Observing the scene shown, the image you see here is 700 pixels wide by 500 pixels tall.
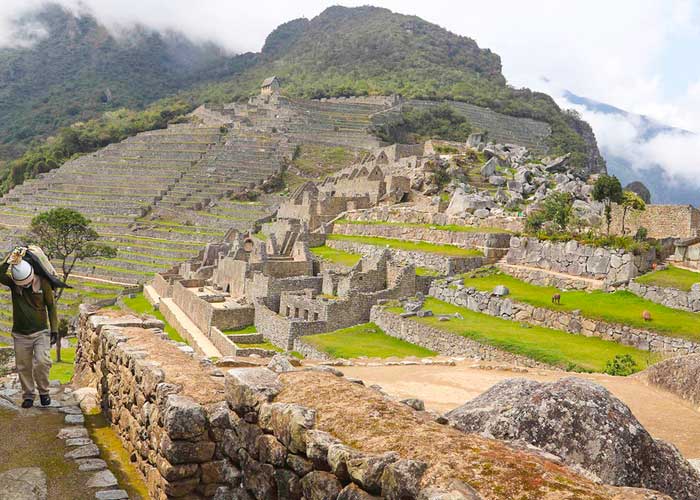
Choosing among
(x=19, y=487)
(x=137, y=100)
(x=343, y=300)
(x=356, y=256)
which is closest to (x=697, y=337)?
(x=343, y=300)

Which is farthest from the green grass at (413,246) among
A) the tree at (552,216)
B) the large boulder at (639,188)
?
the large boulder at (639,188)

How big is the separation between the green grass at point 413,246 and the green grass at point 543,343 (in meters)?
5.63

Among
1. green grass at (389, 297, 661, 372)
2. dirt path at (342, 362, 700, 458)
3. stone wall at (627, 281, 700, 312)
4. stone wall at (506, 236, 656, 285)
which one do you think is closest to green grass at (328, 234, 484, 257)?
stone wall at (506, 236, 656, 285)

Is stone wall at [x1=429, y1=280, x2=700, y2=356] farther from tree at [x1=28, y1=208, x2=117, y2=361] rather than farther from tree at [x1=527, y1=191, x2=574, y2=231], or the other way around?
tree at [x1=28, y1=208, x2=117, y2=361]

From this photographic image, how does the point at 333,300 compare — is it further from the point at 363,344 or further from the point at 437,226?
the point at 437,226

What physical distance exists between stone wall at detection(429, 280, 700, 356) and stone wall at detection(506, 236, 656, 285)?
2796 mm

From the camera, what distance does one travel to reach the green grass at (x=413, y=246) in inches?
935

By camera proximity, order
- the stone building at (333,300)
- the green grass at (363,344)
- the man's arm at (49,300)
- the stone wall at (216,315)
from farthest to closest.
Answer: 1. the stone wall at (216,315)
2. the stone building at (333,300)
3. the green grass at (363,344)
4. the man's arm at (49,300)

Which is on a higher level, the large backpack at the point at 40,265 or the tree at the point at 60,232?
the large backpack at the point at 40,265

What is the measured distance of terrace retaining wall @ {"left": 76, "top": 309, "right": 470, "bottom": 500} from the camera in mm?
3475

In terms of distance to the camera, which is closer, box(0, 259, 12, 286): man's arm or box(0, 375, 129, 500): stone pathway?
box(0, 375, 129, 500): stone pathway

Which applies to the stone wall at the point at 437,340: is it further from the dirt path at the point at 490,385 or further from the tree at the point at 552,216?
the tree at the point at 552,216

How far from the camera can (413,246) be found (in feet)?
87.1

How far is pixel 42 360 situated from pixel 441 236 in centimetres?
2121
